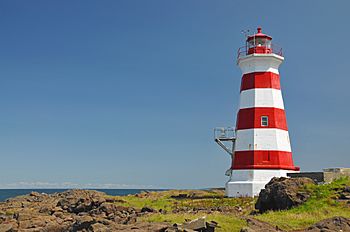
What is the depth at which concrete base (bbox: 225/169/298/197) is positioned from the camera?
95.2ft

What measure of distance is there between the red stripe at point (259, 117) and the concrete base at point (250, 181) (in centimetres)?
298

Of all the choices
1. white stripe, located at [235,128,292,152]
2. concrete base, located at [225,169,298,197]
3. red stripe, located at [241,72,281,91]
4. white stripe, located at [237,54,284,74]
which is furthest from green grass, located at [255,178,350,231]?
white stripe, located at [237,54,284,74]

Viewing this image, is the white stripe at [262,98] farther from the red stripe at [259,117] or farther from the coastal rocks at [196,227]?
the coastal rocks at [196,227]

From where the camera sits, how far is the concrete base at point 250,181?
29.0m

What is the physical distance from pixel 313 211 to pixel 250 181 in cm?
1062

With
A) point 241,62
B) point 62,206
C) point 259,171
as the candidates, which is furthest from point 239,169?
point 62,206

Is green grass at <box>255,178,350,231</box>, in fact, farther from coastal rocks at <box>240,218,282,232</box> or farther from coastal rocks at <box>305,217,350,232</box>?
coastal rocks at <box>305,217,350,232</box>

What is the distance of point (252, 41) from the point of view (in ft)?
105

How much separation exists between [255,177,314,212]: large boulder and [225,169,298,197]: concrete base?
22.9 ft

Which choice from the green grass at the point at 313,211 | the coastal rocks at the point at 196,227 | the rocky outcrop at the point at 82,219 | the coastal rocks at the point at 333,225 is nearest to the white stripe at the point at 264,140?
the green grass at the point at 313,211

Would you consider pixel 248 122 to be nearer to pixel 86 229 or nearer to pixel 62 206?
pixel 62 206

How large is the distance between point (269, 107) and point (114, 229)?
60.5ft

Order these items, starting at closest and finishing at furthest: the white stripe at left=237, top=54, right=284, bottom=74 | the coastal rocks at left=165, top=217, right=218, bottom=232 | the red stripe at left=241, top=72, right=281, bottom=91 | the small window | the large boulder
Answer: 1. the coastal rocks at left=165, top=217, right=218, bottom=232
2. the large boulder
3. the small window
4. the red stripe at left=241, top=72, right=281, bottom=91
5. the white stripe at left=237, top=54, right=284, bottom=74

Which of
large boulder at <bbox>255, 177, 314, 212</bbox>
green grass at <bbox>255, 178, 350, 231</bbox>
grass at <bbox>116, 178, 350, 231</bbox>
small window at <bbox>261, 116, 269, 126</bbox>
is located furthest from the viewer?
small window at <bbox>261, 116, 269, 126</bbox>
